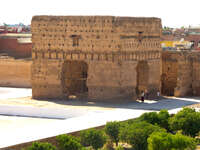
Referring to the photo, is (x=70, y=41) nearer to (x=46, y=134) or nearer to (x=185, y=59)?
(x=185, y=59)

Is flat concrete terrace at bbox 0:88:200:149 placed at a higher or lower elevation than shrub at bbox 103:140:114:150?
higher

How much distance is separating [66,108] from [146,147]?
7.25 metres

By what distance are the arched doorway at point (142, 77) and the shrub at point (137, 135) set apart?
10.3 m

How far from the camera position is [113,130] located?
16.8 meters

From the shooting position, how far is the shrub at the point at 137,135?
1581 cm

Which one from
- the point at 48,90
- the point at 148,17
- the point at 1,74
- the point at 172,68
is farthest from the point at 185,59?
the point at 1,74

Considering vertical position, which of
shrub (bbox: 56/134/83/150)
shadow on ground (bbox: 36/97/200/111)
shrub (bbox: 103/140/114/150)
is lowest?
shrub (bbox: 103/140/114/150)

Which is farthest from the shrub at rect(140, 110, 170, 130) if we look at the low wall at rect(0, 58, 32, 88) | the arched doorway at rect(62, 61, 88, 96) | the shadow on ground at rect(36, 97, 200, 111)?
the low wall at rect(0, 58, 32, 88)

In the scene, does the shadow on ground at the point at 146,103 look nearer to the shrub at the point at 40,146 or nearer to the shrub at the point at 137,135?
the shrub at the point at 137,135

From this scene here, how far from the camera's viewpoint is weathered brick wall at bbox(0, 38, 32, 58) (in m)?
37.1

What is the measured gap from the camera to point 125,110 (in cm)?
2175

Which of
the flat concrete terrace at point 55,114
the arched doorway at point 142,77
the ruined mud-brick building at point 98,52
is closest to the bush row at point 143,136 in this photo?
the flat concrete terrace at point 55,114

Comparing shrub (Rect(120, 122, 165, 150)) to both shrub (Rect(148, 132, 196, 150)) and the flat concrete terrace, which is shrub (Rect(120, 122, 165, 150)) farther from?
the flat concrete terrace

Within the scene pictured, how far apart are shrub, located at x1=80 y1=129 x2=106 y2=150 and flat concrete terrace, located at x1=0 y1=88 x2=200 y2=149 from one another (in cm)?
96
